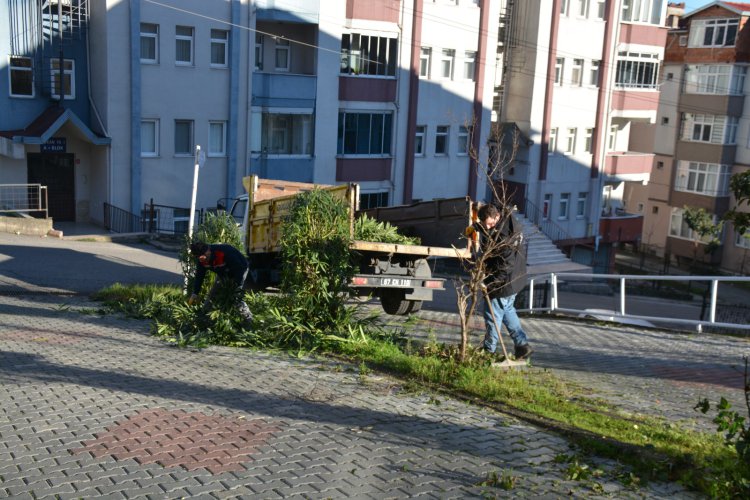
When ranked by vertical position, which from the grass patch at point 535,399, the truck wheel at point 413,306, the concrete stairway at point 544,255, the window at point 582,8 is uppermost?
the window at point 582,8

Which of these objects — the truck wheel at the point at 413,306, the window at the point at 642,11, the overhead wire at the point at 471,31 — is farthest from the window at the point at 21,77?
the window at the point at 642,11

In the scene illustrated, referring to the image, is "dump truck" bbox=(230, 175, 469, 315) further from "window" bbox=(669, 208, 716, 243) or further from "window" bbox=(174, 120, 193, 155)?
"window" bbox=(669, 208, 716, 243)

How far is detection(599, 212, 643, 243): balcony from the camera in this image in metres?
44.4

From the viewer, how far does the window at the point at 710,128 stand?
159ft

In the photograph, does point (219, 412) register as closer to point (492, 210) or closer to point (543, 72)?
point (492, 210)

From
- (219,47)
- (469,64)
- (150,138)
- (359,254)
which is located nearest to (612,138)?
(469,64)

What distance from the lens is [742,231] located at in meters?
6.11

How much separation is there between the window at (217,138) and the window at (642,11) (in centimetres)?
2128

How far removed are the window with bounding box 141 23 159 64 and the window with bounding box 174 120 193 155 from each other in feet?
7.78

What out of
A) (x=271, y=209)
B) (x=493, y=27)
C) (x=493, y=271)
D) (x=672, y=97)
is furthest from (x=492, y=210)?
(x=672, y=97)

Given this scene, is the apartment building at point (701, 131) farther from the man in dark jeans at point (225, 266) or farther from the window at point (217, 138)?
the man in dark jeans at point (225, 266)

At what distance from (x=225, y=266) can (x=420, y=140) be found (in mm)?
26088

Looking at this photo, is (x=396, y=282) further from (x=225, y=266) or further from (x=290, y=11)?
(x=290, y=11)

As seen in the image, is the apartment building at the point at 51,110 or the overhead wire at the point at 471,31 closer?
the apartment building at the point at 51,110
